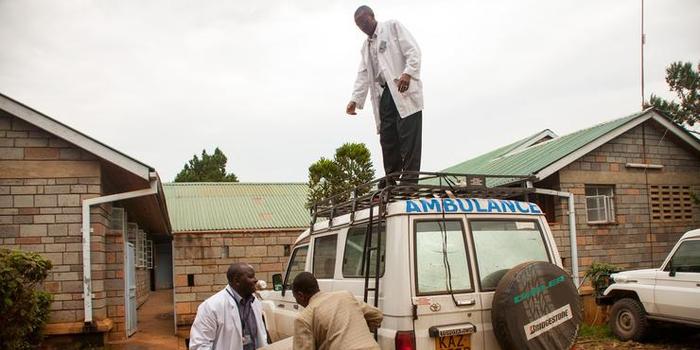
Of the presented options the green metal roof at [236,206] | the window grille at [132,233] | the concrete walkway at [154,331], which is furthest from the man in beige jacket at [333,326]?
the window grille at [132,233]

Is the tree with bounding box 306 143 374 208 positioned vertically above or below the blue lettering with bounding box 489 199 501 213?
above

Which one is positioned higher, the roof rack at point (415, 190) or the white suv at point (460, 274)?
the roof rack at point (415, 190)

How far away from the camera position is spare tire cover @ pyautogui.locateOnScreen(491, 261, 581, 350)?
4156mm

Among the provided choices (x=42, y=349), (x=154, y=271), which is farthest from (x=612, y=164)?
(x=154, y=271)

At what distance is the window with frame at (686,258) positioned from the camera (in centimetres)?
889

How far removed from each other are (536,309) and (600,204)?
10.3m

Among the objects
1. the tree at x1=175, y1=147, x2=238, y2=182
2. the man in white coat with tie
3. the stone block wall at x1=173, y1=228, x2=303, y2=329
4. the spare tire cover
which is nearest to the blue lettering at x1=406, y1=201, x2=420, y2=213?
the spare tire cover

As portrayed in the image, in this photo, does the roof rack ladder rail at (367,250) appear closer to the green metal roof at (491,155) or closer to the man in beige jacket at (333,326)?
the man in beige jacket at (333,326)

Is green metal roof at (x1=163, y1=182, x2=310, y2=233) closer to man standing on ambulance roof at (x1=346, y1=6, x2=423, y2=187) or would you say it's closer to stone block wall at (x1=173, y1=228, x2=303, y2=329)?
stone block wall at (x1=173, y1=228, x2=303, y2=329)

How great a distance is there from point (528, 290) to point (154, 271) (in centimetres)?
2560

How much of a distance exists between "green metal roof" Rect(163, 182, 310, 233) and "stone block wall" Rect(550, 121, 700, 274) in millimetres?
6743

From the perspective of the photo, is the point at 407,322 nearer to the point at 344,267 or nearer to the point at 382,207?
the point at 382,207

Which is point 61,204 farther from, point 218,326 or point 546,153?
point 546,153

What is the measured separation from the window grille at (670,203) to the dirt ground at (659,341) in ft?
12.6
